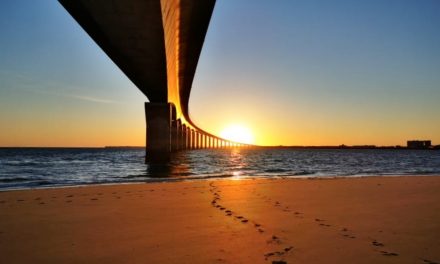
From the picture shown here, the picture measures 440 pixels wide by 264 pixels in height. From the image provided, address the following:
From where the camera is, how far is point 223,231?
18.1 feet

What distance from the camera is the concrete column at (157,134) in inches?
1340

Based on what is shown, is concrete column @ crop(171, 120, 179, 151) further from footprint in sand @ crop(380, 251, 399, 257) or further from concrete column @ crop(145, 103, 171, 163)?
footprint in sand @ crop(380, 251, 399, 257)

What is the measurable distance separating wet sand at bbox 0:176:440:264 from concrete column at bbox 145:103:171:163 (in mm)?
24942

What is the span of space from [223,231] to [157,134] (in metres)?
29.5

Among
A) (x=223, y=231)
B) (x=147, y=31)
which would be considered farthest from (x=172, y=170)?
(x=223, y=231)

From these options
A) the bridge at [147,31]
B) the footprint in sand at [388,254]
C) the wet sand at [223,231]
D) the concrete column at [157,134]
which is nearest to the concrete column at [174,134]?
the concrete column at [157,134]

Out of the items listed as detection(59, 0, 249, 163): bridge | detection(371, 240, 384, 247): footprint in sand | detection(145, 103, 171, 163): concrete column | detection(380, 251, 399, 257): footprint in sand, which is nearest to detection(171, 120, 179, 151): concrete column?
detection(145, 103, 171, 163): concrete column

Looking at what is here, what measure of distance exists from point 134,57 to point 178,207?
12.1 meters

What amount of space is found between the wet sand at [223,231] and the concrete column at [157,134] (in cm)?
2494

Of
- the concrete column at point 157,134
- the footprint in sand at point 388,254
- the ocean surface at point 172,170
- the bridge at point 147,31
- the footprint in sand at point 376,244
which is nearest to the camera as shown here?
the footprint in sand at point 388,254

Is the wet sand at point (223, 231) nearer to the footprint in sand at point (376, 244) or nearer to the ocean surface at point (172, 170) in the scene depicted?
the footprint in sand at point (376, 244)

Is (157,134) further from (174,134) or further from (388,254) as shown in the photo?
(388,254)

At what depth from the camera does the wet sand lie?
14.2 ft

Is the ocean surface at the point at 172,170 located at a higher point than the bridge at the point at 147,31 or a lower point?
lower
